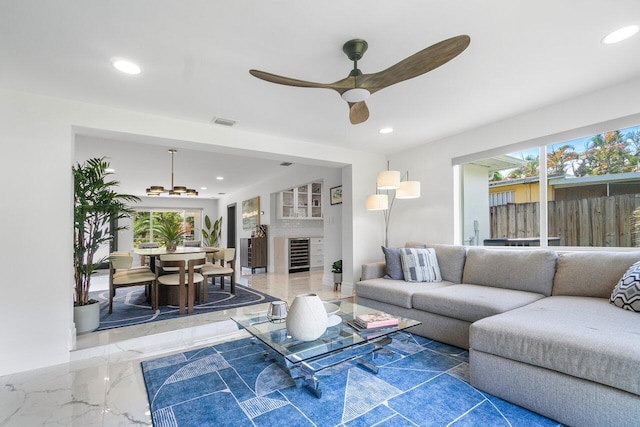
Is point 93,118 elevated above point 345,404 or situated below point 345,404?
above

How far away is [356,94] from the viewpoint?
1948 millimetres

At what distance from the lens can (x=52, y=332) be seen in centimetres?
259

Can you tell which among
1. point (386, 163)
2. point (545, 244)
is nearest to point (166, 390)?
Result: point (545, 244)

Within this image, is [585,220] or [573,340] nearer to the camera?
[573,340]

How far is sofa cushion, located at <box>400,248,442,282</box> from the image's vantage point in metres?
3.47

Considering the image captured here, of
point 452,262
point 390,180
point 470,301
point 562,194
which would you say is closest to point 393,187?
point 390,180

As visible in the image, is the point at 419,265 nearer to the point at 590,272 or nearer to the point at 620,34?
the point at 590,272

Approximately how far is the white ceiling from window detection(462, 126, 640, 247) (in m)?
0.59

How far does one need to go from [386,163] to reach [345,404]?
384 cm

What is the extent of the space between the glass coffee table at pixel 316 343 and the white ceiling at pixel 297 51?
1906 mm

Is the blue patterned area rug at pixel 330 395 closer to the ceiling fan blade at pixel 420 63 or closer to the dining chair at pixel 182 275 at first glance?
the dining chair at pixel 182 275

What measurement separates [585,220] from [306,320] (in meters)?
2.99

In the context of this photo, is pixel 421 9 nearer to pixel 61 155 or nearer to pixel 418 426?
pixel 418 426

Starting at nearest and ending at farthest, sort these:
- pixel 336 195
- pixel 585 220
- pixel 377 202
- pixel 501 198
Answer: pixel 585 220 → pixel 501 198 → pixel 377 202 → pixel 336 195
